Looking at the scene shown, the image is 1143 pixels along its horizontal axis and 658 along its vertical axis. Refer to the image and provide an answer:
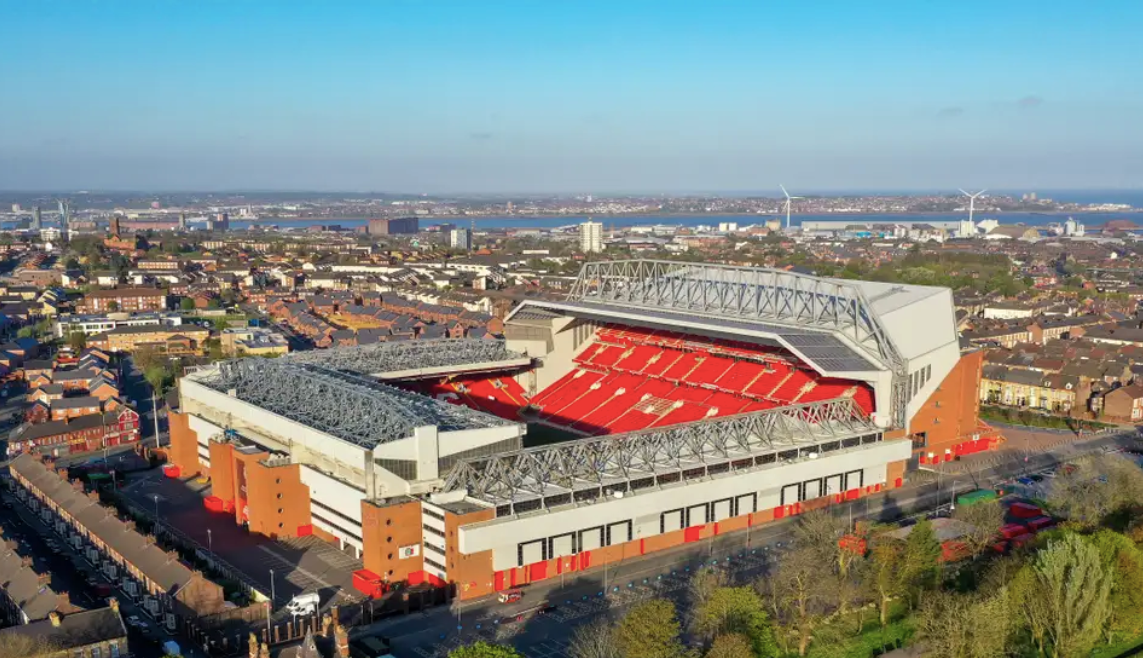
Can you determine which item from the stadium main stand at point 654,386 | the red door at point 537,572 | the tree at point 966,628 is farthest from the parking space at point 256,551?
the tree at point 966,628

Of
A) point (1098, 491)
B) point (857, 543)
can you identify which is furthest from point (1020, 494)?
point (857, 543)

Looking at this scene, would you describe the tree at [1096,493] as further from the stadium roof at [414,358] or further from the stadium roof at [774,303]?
the stadium roof at [414,358]

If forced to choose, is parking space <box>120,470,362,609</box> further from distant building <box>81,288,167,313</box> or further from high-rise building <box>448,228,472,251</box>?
high-rise building <box>448,228,472,251</box>

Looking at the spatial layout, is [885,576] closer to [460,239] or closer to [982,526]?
[982,526]

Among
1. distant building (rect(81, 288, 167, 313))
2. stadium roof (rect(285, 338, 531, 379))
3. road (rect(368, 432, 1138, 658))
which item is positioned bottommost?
road (rect(368, 432, 1138, 658))

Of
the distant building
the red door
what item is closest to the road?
the red door

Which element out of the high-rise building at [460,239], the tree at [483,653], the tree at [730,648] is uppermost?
the high-rise building at [460,239]
